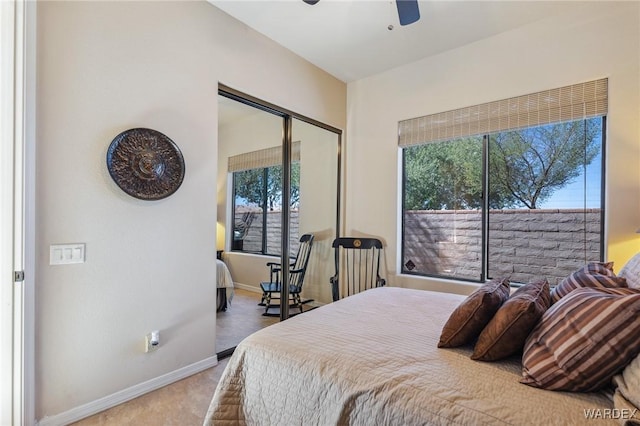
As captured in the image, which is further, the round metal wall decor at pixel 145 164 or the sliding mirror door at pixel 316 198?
the sliding mirror door at pixel 316 198

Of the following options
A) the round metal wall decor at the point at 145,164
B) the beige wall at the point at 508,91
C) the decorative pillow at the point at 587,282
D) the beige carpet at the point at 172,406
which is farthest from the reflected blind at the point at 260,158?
the decorative pillow at the point at 587,282

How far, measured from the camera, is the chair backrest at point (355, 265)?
11.6 feet

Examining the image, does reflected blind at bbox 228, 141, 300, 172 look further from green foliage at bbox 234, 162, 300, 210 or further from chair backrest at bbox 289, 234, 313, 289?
chair backrest at bbox 289, 234, 313, 289

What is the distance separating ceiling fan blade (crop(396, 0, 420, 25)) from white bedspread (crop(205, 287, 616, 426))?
182 centimetres

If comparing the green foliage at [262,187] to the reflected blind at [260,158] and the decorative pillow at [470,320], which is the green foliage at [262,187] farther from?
the decorative pillow at [470,320]

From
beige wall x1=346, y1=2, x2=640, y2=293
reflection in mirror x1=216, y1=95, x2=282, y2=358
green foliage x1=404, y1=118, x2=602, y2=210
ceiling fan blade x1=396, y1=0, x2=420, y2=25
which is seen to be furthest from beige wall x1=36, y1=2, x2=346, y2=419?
green foliage x1=404, y1=118, x2=602, y2=210

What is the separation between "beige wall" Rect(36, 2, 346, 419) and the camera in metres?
1.77

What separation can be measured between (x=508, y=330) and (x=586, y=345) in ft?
0.77

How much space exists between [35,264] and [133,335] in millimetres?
720

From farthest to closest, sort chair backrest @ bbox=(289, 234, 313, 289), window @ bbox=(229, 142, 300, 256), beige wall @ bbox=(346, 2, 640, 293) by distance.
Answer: chair backrest @ bbox=(289, 234, 313, 289), window @ bbox=(229, 142, 300, 256), beige wall @ bbox=(346, 2, 640, 293)

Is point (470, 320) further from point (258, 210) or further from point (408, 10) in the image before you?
point (258, 210)

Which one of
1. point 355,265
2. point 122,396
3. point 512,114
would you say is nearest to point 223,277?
point 122,396

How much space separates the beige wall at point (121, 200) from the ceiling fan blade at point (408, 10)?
1421mm

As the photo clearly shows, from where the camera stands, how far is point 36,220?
171 centimetres
